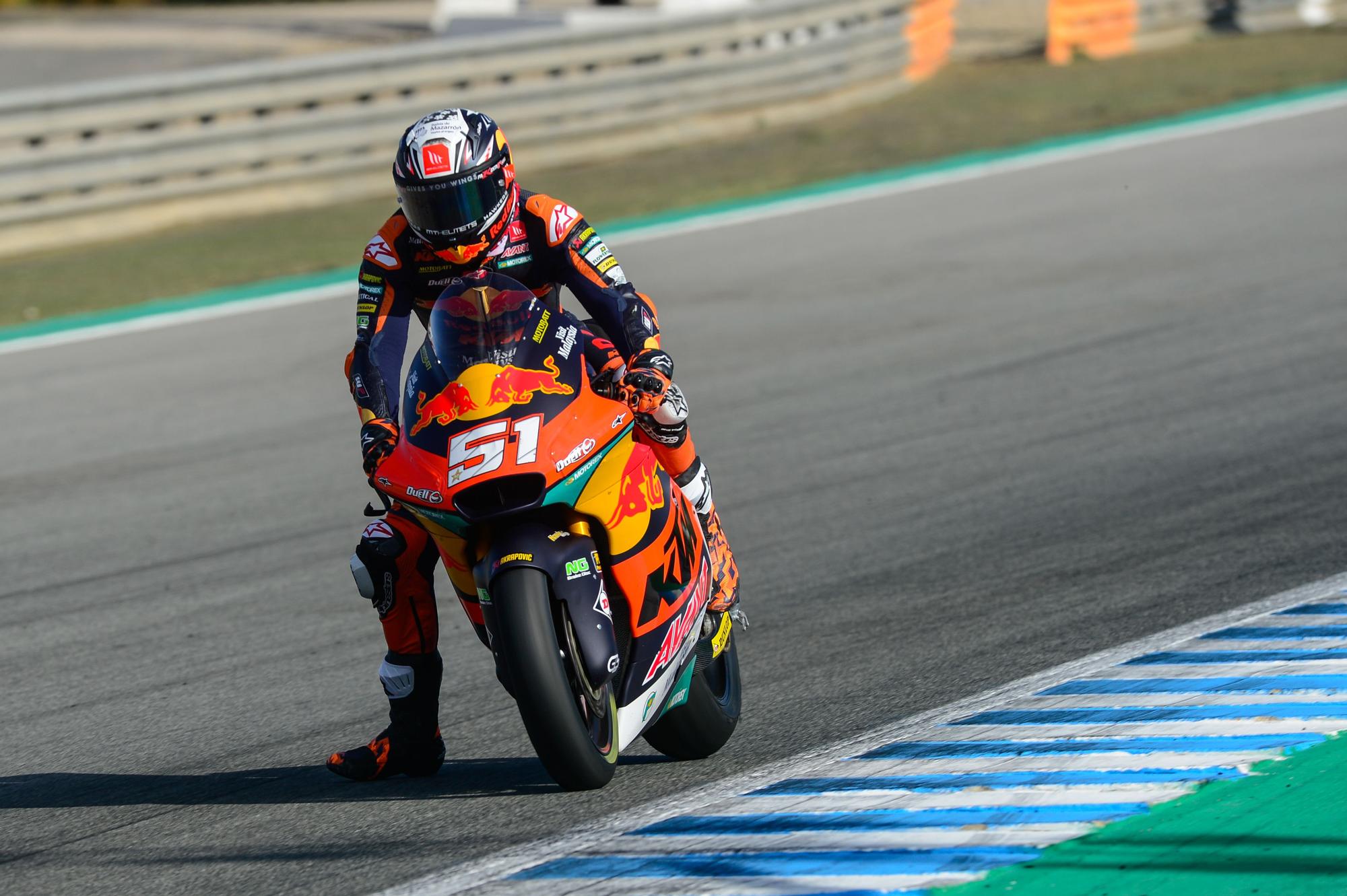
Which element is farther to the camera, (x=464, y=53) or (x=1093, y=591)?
(x=464, y=53)

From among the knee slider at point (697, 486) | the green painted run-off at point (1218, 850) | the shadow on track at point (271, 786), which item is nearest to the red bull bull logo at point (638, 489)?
the knee slider at point (697, 486)

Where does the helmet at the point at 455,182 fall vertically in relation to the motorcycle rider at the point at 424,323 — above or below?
above

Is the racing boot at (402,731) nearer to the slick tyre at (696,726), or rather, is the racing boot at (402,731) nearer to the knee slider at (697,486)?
the slick tyre at (696,726)

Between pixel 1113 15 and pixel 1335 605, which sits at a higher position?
pixel 1113 15

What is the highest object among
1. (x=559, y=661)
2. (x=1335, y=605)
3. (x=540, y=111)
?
(x=540, y=111)

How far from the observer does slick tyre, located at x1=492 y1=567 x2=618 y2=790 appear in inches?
146

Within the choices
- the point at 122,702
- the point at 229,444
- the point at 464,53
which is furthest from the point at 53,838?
the point at 464,53

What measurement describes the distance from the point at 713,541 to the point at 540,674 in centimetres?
117

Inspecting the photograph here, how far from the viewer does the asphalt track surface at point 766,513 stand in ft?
14.4

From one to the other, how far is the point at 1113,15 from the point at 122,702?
63.3ft

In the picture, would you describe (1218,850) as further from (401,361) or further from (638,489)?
(401,361)

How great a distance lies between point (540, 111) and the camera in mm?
16141

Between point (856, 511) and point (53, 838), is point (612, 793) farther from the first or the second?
point (856, 511)

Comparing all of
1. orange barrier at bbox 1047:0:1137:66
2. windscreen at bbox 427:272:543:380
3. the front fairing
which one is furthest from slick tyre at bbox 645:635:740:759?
orange barrier at bbox 1047:0:1137:66
